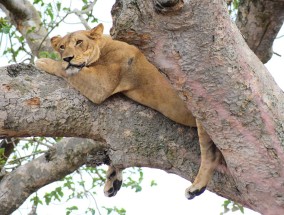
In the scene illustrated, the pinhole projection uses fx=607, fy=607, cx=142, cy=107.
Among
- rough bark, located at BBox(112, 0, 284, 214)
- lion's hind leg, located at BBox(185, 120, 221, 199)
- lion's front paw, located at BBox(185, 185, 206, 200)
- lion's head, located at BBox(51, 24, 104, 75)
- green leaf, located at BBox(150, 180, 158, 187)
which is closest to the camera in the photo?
rough bark, located at BBox(112, 0, 284, 214)

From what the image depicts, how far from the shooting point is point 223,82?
243cm

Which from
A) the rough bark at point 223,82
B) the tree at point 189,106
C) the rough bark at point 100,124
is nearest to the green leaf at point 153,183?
the tree at point 189,106

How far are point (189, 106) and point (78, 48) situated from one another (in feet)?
4.18

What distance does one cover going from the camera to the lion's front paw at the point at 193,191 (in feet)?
10.0

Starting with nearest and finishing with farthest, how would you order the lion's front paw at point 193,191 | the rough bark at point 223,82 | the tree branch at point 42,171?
1. the rough bark at point 223,82
2. the lion's front paw at point 193,191
3. the tree branch at point 42,171

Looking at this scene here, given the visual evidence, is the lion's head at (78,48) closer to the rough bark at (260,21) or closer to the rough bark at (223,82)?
the rough bark at (260,21)

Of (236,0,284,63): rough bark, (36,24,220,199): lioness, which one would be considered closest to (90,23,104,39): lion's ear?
(36,24,220,199): lioness

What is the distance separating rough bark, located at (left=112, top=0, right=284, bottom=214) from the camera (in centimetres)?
222

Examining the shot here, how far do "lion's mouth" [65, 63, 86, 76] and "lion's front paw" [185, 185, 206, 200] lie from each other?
0.92m

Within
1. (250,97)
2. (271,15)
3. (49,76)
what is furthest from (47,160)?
(250,97)

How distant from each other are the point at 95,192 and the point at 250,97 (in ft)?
10.6

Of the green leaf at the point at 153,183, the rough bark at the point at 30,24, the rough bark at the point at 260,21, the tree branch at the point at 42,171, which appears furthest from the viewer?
the green leaf at the point at 153,183

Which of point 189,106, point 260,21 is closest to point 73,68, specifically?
point 189,106

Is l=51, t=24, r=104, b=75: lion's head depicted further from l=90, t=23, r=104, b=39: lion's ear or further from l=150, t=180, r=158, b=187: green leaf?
l=150, t=180, r=158, b=187: green leaf
